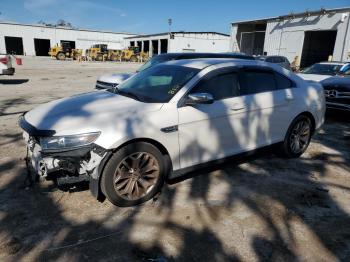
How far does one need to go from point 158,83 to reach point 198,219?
1.93 meters

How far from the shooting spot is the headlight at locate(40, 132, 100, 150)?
3279mm

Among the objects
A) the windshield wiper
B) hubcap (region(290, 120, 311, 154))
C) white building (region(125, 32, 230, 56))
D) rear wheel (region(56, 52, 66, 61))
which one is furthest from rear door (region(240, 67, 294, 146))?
white building (region(125, 32, 230, 56))

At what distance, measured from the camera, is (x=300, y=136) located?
17.6ft

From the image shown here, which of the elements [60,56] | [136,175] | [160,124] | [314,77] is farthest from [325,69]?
[60,56]

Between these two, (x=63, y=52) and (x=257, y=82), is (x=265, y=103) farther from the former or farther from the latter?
(x=63, y=52)

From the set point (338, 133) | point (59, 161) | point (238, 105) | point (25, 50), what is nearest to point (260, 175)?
point (238, 105)

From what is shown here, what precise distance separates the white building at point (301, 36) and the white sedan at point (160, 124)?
19.6 metres

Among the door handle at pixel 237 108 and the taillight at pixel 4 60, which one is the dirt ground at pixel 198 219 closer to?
the door handle at pixel 237 108

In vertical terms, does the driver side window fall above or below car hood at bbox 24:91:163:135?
above

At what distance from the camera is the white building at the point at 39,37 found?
50719 millimetres

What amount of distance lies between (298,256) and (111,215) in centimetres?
192

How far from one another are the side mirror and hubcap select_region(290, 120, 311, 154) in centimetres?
212

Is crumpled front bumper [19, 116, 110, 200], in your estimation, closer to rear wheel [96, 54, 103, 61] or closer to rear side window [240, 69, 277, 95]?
rear side window [240, 69, 277, 95]

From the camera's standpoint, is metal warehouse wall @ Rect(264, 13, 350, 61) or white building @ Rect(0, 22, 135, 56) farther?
white building @ Rect(0, 22, 135, 56)
